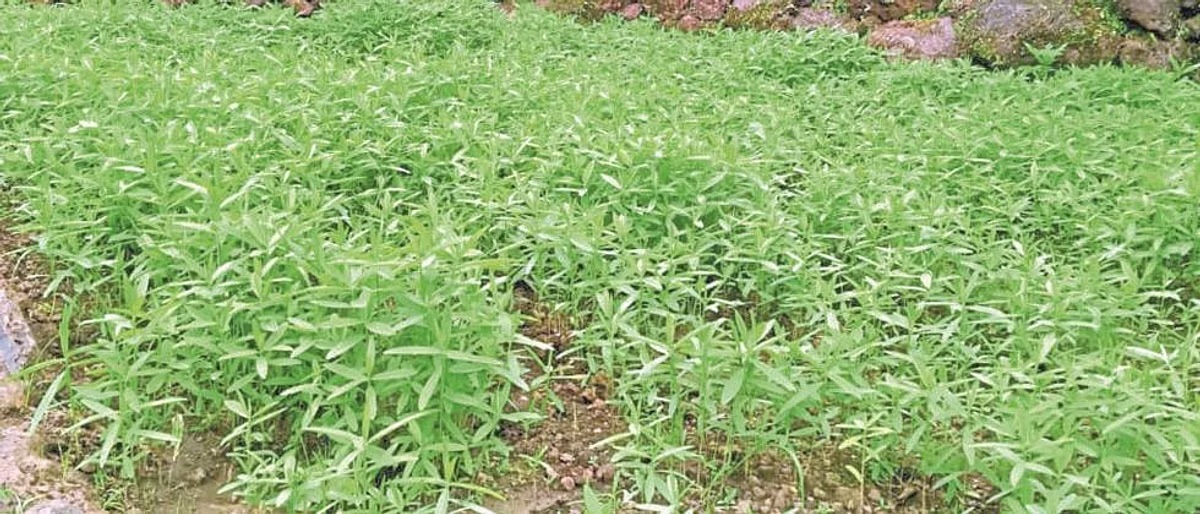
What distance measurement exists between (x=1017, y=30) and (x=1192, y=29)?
1.26 m

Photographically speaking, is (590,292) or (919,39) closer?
(590,292)

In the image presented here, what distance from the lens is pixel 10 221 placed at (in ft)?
10.9

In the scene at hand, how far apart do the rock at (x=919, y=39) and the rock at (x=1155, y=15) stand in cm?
127

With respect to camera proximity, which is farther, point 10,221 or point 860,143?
point 860,143

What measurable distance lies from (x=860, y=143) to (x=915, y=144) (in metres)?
0.24

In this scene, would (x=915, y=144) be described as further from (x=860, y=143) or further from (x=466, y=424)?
(x=466, y=424)

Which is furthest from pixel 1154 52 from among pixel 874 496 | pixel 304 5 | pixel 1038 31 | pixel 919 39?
pixel 304 5

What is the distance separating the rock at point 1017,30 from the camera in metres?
7.23

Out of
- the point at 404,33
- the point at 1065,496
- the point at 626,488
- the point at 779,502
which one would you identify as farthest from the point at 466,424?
the point at 404,33

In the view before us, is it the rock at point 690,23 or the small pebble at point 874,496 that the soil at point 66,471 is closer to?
the small pebble at point 874,496

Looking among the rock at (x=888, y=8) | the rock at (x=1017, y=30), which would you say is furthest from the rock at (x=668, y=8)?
the rock at (x=1017, y=30)

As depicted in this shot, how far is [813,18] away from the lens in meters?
8.27

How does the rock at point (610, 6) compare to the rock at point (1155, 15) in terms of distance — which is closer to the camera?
the rock at point (1155, 15)

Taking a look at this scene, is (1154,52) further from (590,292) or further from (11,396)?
(11,396)
